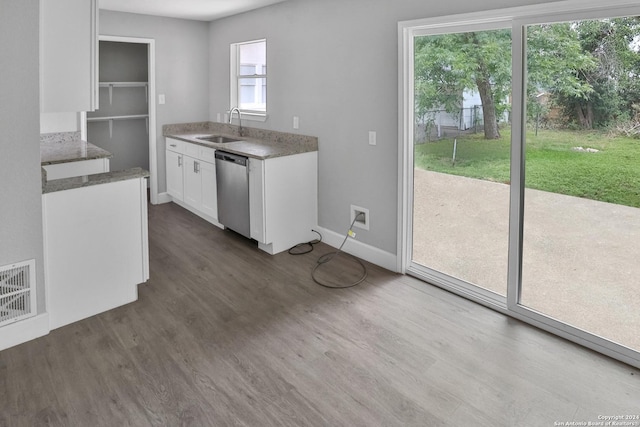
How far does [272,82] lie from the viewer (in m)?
4.72

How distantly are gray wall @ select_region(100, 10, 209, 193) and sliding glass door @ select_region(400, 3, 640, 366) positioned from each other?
137 inches

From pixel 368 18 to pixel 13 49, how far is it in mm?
2504

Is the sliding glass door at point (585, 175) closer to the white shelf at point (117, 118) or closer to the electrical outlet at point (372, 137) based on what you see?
the electrical outlet at point (372, 137)

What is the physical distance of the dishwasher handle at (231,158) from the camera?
13.4 feet

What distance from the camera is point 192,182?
513 cm

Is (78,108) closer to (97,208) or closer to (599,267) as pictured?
(97,208)

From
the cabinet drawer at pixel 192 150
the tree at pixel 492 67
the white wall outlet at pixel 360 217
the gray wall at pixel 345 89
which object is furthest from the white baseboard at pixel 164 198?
the tree at pixel 492 67

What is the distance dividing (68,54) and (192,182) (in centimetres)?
239

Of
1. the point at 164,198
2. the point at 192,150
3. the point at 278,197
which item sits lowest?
the point at 164,198

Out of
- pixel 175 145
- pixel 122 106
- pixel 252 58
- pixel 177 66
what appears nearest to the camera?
pixel 252 58

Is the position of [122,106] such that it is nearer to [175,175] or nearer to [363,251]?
[175,175]

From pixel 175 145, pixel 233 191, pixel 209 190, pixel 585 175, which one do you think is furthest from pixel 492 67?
pixel 175 145

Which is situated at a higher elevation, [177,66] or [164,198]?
[177,66]

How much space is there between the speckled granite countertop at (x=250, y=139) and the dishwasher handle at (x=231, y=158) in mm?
40
